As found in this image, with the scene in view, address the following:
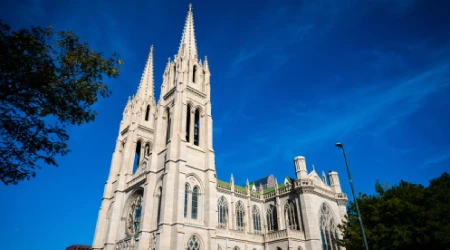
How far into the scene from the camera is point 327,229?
120 ft

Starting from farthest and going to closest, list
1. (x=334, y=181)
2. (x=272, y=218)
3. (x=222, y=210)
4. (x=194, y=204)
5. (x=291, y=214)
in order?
(x=334, y=181), (x=272, y=218), (x=291, y=214), (x=222, y=210), (x=194, y=204)

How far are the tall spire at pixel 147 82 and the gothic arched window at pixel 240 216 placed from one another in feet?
80.9

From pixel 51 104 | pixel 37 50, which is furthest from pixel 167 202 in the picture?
pixel 37 50

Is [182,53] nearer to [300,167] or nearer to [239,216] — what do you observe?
[300,167]

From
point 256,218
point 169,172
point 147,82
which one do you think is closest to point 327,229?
point 256,218

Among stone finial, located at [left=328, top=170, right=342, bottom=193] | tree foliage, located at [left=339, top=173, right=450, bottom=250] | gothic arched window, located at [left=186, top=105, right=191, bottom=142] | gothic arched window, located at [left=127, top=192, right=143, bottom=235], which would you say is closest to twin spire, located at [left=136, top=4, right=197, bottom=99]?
gothic arched window, located at [left=186, top=105, right=191, bottom=142]

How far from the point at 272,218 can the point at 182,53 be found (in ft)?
84.5

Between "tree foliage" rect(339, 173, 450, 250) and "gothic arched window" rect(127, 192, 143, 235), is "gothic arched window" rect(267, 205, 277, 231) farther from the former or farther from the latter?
"gothic arched window" rect(127, 192, 143, 235)

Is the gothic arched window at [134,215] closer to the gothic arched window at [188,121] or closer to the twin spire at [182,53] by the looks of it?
the gothic arched window at [188,121]

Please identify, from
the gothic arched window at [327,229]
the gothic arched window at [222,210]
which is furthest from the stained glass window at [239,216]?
the gothic arched window at [327,229]

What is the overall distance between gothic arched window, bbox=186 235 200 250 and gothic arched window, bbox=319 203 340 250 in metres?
15.7

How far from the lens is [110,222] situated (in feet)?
119

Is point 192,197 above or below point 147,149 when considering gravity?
below

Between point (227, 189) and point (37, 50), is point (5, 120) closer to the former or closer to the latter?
point (37, 50)
